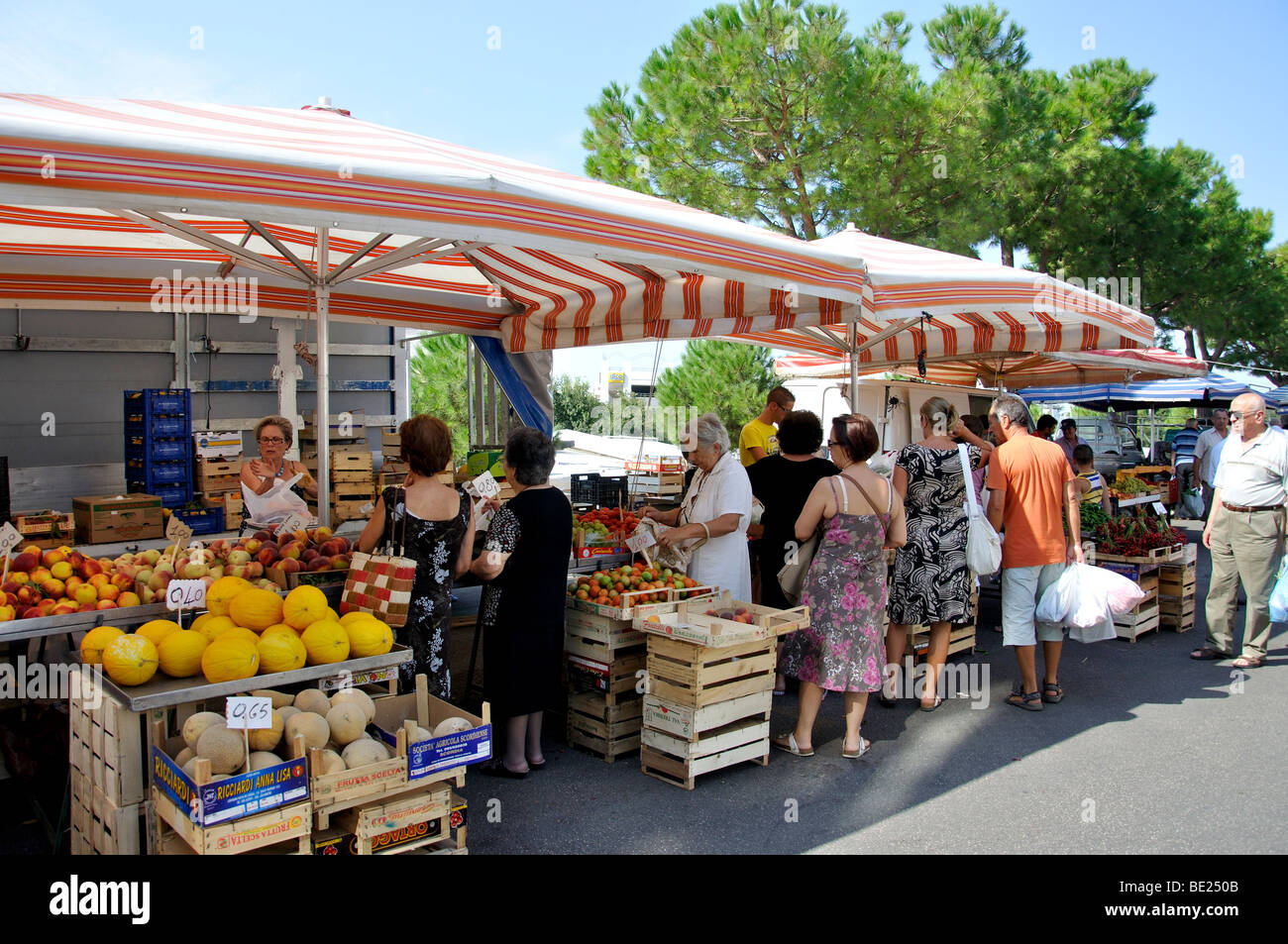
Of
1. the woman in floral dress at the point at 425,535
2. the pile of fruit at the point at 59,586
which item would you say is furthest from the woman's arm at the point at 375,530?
the pile of fruit at the point at 59,586

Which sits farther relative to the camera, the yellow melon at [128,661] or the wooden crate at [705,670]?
the wooden crate at [705,670]

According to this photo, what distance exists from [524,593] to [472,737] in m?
1.32

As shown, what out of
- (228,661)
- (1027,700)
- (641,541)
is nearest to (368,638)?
(228,661)

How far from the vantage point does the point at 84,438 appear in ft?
29.2

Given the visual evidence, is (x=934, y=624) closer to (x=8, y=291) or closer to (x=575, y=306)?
(x=575, y=306)

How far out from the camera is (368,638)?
3.21 meters

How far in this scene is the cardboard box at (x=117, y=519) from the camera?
634 cm

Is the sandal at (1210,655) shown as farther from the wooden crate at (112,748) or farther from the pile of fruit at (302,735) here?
the wooden crate at (112,748)

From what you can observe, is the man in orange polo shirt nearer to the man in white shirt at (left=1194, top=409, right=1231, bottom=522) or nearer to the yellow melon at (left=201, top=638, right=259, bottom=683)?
the yellow melon at (left=201, top=638, right=259, bottom=683)

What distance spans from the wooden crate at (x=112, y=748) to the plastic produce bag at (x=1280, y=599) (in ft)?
21.7

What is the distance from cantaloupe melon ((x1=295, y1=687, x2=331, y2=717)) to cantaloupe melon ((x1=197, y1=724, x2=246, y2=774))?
0.37m

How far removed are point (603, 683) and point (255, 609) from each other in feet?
6.41

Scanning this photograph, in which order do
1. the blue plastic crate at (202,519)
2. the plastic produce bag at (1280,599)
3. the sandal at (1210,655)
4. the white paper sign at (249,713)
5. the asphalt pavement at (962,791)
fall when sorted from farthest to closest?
the blue plastic crate at (202,519), the sandal at (1210,655), the plastic produce bag at (1280,599), the asphalt pavement at (962,791), the white paper sign at (249,713)

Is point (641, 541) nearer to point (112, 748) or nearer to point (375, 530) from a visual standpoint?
point (375, 530)
